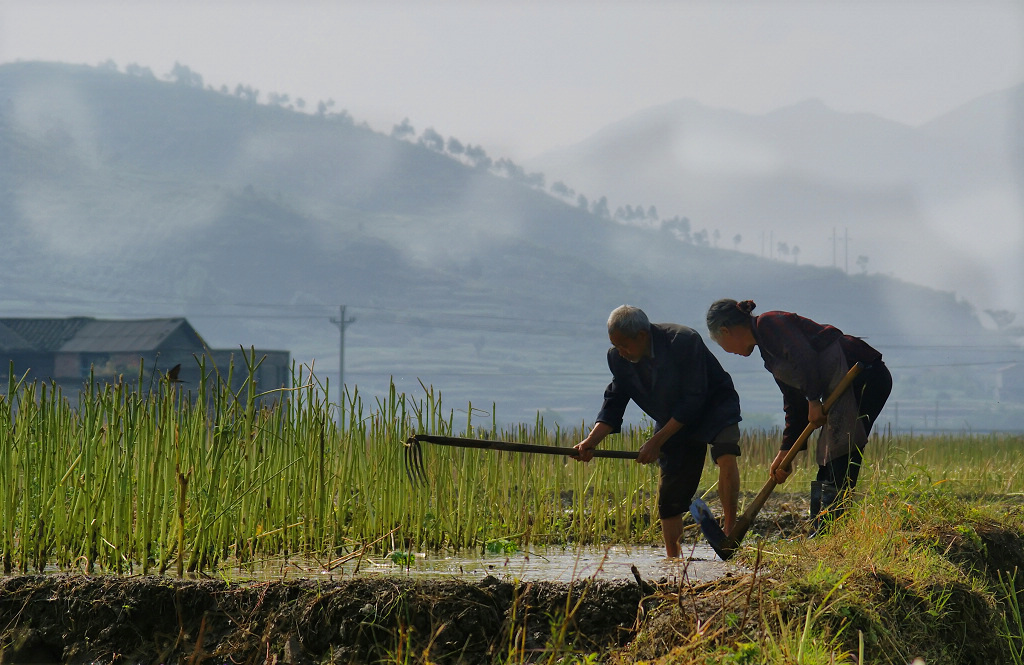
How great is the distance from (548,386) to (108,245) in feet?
278

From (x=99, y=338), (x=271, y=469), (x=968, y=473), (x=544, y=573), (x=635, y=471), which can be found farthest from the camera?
(x=99, y=338)

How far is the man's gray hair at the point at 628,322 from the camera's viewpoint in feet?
15.3

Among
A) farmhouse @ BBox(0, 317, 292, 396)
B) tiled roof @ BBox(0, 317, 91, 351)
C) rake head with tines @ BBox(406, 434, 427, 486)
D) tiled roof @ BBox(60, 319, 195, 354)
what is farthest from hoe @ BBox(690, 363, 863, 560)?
tiled roof @ BBox(0, 317, 91, 351)

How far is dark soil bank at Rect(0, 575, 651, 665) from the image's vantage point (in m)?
3.53

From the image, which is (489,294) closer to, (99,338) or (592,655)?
(99,338)

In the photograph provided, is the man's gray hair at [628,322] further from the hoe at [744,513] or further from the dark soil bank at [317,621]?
the dark soil bank at [317,621]

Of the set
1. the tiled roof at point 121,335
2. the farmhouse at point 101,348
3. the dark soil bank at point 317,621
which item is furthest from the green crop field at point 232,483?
the tiled roof at point 121,335

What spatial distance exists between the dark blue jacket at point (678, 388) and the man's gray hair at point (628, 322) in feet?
0.51

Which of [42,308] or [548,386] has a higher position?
[42,308]

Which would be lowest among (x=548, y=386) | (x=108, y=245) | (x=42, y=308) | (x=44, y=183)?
(x=548, y=386)

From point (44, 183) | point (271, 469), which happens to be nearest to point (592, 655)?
point (271, 469)

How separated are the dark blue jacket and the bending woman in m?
0.17

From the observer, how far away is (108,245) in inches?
7200

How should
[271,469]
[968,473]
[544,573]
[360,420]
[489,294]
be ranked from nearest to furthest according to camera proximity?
[544,573] < [271,469] < [360,420] < [968,473] < [489,294]
